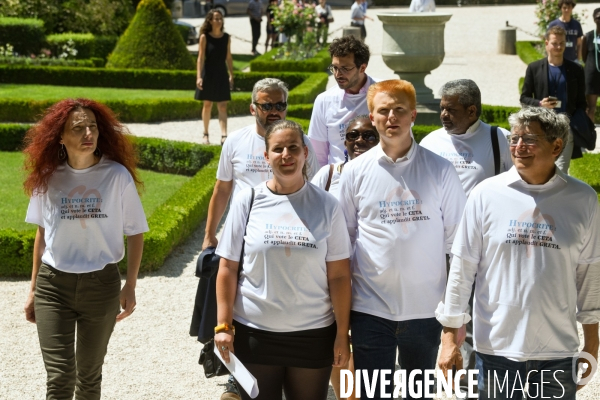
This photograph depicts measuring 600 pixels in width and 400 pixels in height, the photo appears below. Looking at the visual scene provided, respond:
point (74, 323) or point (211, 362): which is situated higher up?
point (74, 323)

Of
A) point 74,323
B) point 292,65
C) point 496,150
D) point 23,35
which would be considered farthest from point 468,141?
point 23,35

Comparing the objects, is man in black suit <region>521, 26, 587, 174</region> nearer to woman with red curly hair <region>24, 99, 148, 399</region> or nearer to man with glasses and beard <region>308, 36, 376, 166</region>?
man with glasses and beard <region>308, 36, 376, 166</region>

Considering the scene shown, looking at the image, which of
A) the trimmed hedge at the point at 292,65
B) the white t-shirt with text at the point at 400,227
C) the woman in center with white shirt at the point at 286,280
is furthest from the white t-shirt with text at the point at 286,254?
the trimmed hedge at the point at 292,65

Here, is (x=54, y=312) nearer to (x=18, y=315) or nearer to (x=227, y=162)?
(x=227, y=162)

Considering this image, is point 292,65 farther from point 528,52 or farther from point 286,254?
point 286,254

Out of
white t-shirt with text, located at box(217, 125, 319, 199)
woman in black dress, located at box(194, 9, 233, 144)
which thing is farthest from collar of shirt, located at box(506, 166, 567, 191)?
woman in black dress, located at box(194, 9, 233, 144)

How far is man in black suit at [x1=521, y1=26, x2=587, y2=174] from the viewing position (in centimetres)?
669

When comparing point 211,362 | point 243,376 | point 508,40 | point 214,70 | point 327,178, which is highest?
point 508,40

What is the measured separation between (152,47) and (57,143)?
47.9 ft

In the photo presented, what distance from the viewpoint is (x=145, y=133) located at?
1282cm

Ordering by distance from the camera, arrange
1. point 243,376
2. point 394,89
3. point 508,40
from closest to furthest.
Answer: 1. point 243,376
2. point 394,89
3. point 508,40

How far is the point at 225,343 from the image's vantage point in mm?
3418

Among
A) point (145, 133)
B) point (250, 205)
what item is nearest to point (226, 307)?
point (250, 205)

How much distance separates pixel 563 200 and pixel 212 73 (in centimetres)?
856
